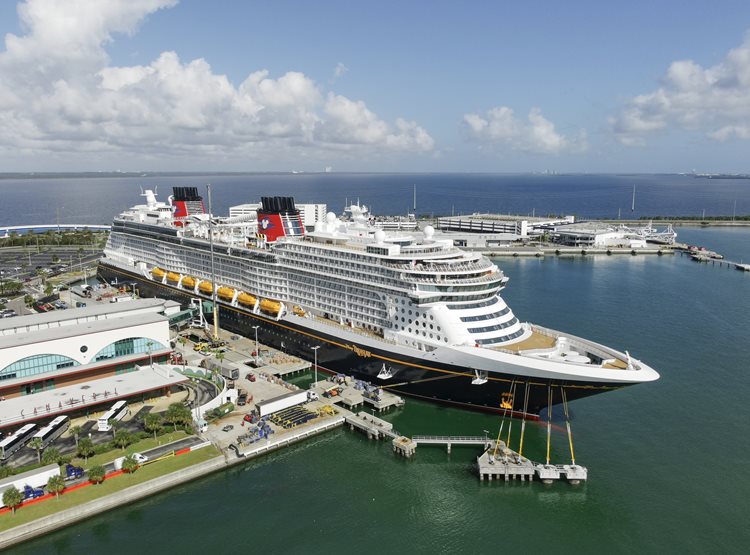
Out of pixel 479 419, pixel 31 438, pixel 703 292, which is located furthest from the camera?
pixel 703 292

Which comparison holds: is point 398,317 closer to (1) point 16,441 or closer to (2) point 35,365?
(1) point 16,441

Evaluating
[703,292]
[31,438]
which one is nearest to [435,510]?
[31,438]

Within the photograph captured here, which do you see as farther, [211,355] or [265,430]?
[211,355]

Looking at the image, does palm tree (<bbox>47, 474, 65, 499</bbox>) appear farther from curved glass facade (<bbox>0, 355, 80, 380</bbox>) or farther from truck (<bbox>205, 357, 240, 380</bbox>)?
truck (<bbox>205, 357, 240, 380</bbox>)

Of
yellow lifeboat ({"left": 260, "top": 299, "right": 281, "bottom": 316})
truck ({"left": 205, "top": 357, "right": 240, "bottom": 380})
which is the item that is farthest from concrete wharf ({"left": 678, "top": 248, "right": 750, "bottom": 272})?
truck ({"left": 205, "top": 357, "right": 240, "bottom": 380})

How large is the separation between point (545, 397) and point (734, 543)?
9591 mm

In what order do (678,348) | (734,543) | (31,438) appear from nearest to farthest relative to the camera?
(734,543) < (31,438) < (678,348)

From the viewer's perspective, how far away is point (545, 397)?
88.8 feet

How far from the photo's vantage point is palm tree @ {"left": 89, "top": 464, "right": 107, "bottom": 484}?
74.1ft

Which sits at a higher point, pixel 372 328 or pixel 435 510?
pixel 372 328

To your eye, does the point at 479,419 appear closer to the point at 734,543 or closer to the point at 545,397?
the point at 545,397

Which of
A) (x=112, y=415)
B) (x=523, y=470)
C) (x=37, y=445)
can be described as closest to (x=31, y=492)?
(x=37, y=445)

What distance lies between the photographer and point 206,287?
47594 millimetres

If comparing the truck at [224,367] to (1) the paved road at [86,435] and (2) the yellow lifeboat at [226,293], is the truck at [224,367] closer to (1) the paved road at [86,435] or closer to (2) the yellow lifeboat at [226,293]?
(1) the paved road at [86,435]
